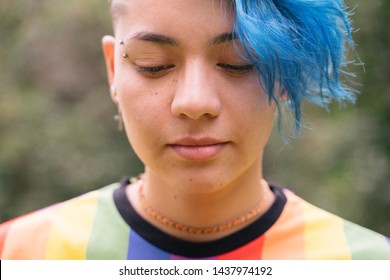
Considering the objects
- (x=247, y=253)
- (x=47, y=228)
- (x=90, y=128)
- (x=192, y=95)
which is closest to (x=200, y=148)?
(x=192, y=95)

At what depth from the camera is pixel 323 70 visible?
176cm

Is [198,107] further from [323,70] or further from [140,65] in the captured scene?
[323,70]

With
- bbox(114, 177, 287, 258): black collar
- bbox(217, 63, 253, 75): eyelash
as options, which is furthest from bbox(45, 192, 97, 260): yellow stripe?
bbox(217, 63, 253, 75): eyelash

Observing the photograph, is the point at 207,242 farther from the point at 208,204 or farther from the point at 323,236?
the point at 323,236

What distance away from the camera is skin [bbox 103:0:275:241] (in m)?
1.65

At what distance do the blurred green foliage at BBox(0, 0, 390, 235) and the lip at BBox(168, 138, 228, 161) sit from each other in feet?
5.63

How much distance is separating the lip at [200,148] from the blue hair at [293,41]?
0.63ft

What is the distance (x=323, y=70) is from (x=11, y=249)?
3.46 ft

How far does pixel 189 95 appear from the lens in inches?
63.5

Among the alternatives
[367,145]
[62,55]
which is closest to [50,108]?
[62,55]

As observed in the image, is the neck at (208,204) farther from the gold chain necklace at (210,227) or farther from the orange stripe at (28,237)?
the orange stripe at (28,237)

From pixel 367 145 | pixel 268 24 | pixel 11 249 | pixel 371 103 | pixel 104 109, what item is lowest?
pixel 104 109

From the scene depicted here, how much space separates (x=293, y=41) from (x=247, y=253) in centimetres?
61

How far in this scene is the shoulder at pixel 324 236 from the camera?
1812mm
